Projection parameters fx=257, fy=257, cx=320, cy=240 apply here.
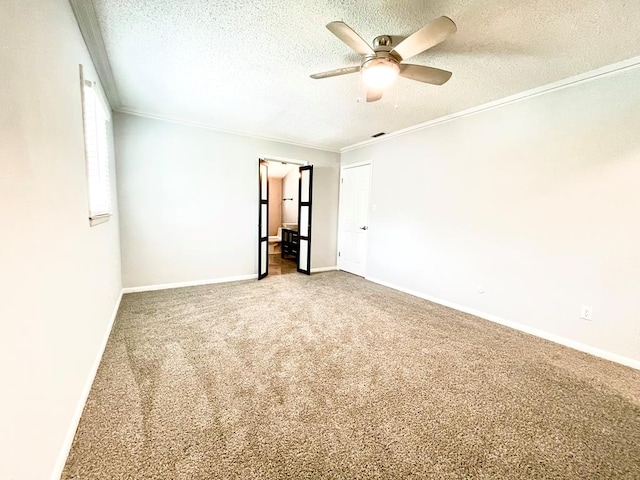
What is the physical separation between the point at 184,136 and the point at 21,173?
3.23 m

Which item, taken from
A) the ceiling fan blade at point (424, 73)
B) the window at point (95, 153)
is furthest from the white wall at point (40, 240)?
the ceiling fan blade at point (424, 73)

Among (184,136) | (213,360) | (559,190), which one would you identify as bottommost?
(213,360)

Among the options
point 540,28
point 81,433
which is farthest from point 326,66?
point 81,433

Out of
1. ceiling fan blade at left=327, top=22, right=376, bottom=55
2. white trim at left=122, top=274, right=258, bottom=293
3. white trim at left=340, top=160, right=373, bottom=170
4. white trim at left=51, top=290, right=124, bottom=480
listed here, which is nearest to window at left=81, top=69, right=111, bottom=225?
white trim at left=51, top=290, right=124, bottom=480

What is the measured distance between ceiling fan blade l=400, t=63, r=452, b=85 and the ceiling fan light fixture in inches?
2.4

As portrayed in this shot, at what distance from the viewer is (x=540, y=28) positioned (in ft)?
5.76

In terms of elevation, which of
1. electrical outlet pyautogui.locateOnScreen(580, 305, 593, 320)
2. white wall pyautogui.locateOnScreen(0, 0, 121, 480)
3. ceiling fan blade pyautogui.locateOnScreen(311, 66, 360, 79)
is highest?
ceiling fan blade pyautogui.locateOnScreen(311, 66, 360, 79)

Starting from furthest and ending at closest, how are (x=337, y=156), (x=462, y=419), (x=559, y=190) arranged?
(x=337, y=156), (x=559, y=190), (x=462, y=419)

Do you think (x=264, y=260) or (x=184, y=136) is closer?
(x=184, y=136)

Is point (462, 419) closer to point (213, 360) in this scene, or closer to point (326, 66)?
point (213, 360)

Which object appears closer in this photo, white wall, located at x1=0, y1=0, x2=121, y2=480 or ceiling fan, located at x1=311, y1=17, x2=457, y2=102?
white wall, located at x1=0, y1=0, x2=121, y2=480

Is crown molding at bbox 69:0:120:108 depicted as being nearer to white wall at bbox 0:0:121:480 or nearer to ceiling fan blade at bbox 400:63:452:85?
white wall at bbox 0:0:121:480

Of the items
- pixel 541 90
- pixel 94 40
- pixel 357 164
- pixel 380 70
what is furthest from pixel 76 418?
pixel 357 164

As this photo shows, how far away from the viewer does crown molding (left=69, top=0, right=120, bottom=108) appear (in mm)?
1672
